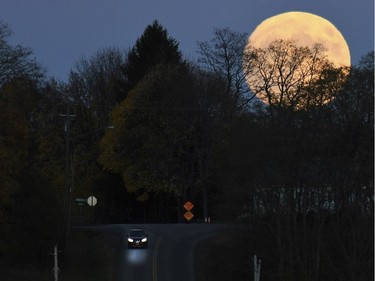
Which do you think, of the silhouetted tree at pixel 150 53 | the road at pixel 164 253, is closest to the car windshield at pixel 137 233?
the road at pixel 164 253

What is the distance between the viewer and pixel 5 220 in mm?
44969

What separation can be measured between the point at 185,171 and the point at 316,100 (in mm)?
26423

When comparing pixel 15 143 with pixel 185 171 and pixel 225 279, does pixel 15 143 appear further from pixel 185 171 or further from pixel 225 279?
pixel 185 171

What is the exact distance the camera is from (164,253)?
167 feet

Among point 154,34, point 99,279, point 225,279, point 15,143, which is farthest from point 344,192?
point 154,34

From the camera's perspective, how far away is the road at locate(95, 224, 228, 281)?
149 feet

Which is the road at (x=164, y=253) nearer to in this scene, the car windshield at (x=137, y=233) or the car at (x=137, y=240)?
the car at (x=137, y=240)

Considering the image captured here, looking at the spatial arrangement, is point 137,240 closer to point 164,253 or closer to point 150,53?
point 164,253

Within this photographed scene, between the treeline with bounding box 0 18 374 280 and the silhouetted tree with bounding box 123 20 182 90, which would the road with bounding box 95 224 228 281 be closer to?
the treeline with bounding box 0 18 374 280

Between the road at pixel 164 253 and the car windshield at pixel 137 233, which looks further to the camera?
the car windshield at pixel 137 233

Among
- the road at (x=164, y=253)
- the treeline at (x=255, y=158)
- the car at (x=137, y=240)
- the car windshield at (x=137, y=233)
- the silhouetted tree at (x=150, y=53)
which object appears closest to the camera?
the treeline at (x=255, y=158)

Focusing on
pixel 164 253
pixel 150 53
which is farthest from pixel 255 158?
pixel 150 53

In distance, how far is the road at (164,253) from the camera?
4544 centimetres

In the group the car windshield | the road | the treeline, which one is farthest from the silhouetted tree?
the car windshield
